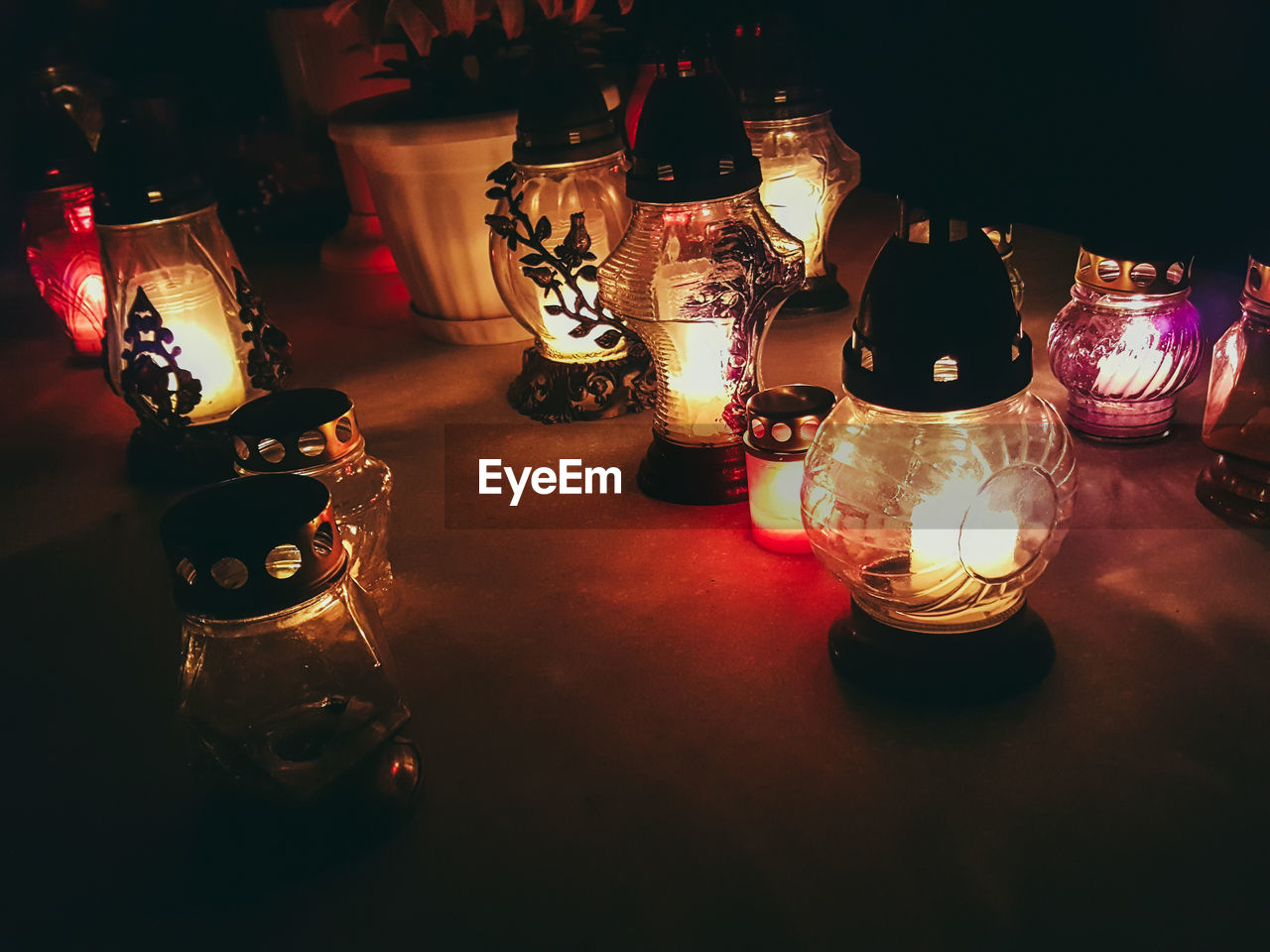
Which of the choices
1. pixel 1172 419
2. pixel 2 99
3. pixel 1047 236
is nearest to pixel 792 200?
pixel 1047 236

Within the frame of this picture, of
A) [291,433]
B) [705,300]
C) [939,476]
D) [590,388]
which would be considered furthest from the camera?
→ [590,388]

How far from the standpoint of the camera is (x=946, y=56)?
534mm

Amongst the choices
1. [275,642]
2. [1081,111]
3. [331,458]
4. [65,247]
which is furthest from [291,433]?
[65,247]

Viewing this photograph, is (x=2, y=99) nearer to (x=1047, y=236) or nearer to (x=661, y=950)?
(x=1047, y=236)

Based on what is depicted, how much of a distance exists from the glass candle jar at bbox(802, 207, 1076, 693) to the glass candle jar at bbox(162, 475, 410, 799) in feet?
1.11

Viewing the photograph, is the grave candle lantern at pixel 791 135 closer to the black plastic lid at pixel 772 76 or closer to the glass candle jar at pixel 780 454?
the black plastic lid at pixel 772 76

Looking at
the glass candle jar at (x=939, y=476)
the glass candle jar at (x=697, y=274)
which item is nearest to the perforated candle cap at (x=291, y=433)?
the glass candle jar at (x=697, y=274)

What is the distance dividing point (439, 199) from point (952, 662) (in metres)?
0.97

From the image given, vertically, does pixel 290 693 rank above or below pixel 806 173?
below

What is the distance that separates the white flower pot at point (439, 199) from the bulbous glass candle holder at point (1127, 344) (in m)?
0.74

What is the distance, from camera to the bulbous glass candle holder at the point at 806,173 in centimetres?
141

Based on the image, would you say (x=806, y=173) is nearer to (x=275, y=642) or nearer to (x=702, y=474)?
(x=702, y=474)

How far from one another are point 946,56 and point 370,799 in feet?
1.86

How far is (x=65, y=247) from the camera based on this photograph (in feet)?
4.73
